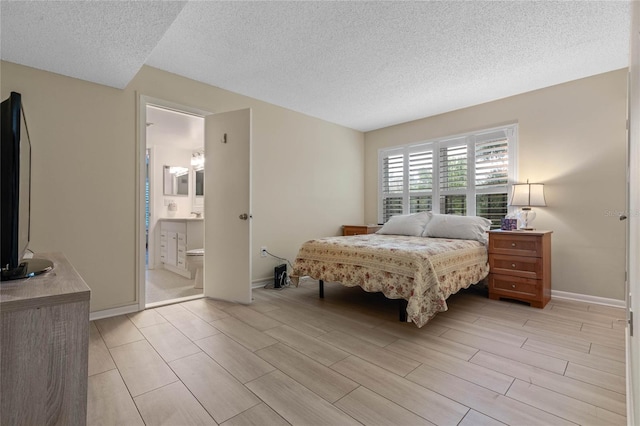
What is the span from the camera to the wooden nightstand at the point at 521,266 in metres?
3.04

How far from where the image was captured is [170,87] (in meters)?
3.18

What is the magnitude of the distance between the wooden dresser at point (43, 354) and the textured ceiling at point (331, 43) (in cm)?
168

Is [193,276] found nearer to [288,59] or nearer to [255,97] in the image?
[255,97]

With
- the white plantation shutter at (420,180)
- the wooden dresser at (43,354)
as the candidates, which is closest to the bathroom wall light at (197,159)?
the white plantation shutter at (420,180)

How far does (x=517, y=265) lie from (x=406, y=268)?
62.3 inches

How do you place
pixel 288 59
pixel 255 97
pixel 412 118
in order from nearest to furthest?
pixel 288 59 → pixel 255 97 → pixel 412 118

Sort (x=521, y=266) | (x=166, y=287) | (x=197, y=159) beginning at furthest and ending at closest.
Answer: (x=197, y=159), (x=166, y=287), (x=521, y=266)

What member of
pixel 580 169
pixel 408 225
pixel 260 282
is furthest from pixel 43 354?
pixel 580 169

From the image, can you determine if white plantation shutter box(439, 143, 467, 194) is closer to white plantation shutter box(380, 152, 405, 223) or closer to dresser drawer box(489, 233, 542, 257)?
white plantation shutter box(380, 152, 405, 223)

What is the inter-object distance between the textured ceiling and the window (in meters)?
0.74

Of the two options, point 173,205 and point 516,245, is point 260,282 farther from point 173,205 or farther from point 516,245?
point 516,245

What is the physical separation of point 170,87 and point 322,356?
306cm

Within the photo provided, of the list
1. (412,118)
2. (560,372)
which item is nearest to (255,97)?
(412,118)

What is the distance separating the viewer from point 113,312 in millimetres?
2789
